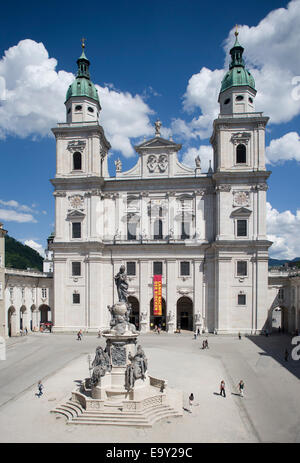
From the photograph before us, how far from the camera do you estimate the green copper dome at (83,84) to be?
168ft

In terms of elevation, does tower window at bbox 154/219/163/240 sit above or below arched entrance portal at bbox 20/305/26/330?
above

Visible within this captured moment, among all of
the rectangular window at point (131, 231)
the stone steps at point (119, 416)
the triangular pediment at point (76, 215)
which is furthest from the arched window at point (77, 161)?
the stone steps at point (119, 416)

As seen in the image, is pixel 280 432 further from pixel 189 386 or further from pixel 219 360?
pixel 219 360

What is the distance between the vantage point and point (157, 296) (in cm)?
4800

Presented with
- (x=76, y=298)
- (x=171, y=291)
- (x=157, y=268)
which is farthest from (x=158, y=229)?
(x=76, y=298)

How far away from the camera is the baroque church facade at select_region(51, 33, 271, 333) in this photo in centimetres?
4616

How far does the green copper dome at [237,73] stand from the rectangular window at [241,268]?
24.2m

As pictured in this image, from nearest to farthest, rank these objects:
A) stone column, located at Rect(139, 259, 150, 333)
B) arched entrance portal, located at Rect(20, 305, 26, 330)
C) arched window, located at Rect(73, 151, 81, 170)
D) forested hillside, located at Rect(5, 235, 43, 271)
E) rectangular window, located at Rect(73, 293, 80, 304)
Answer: stone column, located at Rect(139, 259, 150, 333) → rectangular window, located at Rect(73, 293, 80, 304) → arched entrance portal, located at Rect(20, 305, 26, 330) → arched window, located at Rect(73, 151, 81, 170) → forested hillside, located at Rect(5, 235, 43, 271)

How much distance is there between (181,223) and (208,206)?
4452mm

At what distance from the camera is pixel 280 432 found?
17.1m

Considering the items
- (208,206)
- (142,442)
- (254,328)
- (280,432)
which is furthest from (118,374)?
(208,206)

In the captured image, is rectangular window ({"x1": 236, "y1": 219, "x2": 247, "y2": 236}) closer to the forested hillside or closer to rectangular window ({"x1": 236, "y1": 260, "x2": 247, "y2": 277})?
rectangular window ({"x1": 236, "y1": 260, "x2": 247, "y2": 277})

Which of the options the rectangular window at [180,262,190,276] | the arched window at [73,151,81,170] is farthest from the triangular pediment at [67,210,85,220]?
the rectangular window at [180,262,190,276]

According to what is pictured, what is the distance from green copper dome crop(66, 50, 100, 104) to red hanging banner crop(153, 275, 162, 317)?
28.2m
